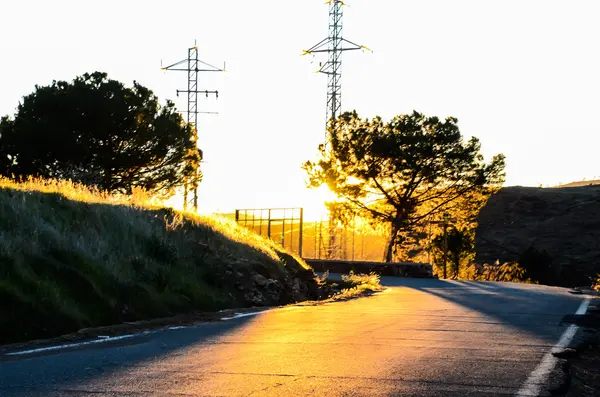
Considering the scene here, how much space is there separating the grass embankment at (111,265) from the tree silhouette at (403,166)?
35658mm

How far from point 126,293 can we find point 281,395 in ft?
22.8

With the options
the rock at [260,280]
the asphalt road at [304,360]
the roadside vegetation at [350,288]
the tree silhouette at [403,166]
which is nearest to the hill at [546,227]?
the tree silhouette at [403,166]

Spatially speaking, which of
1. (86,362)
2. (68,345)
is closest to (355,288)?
(68,345)

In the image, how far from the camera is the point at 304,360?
7.62m

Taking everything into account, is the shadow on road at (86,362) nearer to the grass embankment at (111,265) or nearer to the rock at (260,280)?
the grass embankment at (111,265)

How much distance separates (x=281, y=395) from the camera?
588 centimetres

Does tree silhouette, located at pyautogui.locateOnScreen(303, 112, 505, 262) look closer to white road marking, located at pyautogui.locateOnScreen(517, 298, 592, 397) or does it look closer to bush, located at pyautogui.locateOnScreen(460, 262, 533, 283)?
bush, located at pyautogui.locateOnScreen(460, 262, 533, 283)

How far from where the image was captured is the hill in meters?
73.6

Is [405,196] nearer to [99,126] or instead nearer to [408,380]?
[99,126]

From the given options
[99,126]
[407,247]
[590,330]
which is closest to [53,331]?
[590,330]

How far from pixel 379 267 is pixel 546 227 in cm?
5053

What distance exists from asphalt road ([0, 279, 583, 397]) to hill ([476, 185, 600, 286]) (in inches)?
2174

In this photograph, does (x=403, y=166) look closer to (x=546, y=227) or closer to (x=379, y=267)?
(x=379, y=267)

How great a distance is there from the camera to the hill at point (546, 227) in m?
73.6
